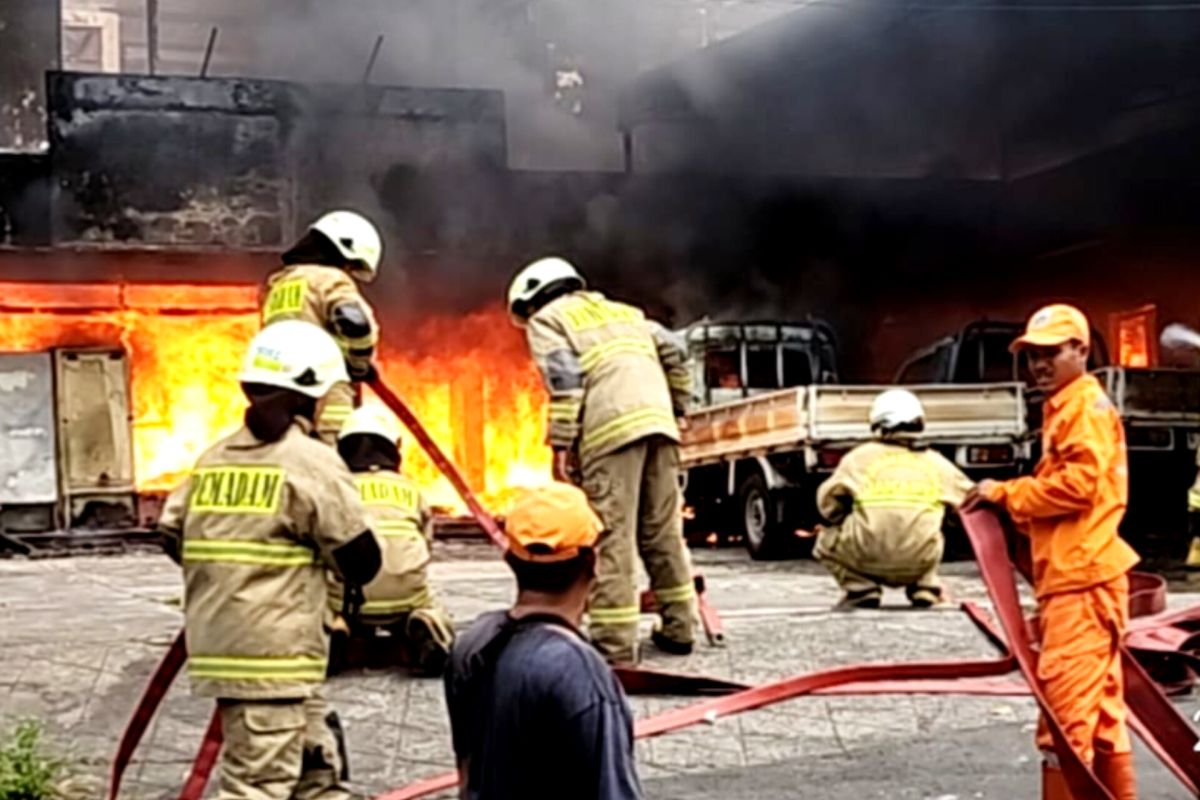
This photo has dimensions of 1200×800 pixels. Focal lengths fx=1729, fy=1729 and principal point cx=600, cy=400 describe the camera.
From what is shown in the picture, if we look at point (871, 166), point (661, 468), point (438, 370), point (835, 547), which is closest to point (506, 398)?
point (438, 370)

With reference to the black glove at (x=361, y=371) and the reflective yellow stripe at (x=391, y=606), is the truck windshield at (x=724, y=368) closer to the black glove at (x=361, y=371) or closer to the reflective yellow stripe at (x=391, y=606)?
the reflective yellow stripe at (x=391, y=606)

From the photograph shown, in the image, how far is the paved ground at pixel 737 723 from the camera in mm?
5527

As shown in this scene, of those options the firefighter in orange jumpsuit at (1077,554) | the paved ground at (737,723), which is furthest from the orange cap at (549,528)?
the paved ground at (737,723)

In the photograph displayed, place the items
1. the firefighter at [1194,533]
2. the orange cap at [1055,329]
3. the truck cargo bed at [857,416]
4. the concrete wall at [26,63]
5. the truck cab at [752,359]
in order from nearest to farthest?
the orange cap at [1055,329] → the firefighter at [1194,533] → the truck cargo bed at [857,416] → the truck cab at [752,359] → the concrete wall at [26,63]

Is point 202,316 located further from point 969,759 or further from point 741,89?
point 969,759

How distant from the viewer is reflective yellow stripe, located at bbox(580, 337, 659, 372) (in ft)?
22.0

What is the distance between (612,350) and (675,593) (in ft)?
3.39

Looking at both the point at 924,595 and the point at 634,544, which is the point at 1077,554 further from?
the point at 924,595

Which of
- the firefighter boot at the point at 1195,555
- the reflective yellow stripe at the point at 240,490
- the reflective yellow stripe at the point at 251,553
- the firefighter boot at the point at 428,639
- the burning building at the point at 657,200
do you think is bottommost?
the firefighter boot at the point at 1195,555

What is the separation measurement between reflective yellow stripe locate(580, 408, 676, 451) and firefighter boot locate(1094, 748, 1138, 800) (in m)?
2.52

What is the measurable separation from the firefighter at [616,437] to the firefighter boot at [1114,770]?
228cm

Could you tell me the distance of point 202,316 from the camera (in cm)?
2086

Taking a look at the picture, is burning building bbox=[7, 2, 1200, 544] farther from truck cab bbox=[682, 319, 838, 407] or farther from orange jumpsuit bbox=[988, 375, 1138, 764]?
orange jumpsuit bbox=[988, 375, 1138, 764]

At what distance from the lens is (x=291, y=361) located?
14.5 feet
